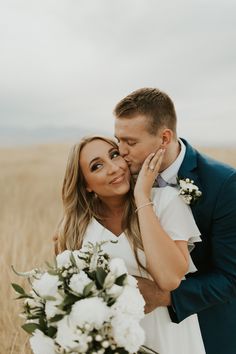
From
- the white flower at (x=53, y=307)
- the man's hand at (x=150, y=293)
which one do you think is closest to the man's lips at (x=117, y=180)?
the man's hand at (x=150, y=293)

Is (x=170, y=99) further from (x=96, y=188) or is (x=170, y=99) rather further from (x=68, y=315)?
(x=68, y=315)

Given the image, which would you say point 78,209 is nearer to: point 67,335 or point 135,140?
point 135,140

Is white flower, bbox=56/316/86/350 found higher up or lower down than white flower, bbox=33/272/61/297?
lower down

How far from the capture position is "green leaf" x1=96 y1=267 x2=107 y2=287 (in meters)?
2.13

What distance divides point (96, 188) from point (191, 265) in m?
0.63

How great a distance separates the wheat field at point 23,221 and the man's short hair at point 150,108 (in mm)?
1597

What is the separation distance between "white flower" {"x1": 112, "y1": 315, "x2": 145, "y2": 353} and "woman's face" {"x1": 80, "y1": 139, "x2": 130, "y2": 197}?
0.92m

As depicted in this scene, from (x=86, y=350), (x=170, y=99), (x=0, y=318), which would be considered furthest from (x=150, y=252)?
(x=0, y=318)

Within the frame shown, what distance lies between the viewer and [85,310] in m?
2.01

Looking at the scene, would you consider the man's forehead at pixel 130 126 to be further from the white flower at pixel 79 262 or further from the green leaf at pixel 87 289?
the green leaf at pixel 87 289

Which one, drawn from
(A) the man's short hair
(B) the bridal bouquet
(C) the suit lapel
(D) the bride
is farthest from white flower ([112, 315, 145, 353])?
(A) the man's short hair

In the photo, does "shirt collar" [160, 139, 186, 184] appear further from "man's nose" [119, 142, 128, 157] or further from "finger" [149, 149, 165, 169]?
"man's nose" [119, 142, 128, 157]

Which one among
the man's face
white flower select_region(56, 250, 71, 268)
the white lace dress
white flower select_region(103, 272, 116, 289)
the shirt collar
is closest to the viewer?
white flower select_region(103, 272, 116, 289)

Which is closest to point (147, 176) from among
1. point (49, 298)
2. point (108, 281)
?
point (108, 281)
